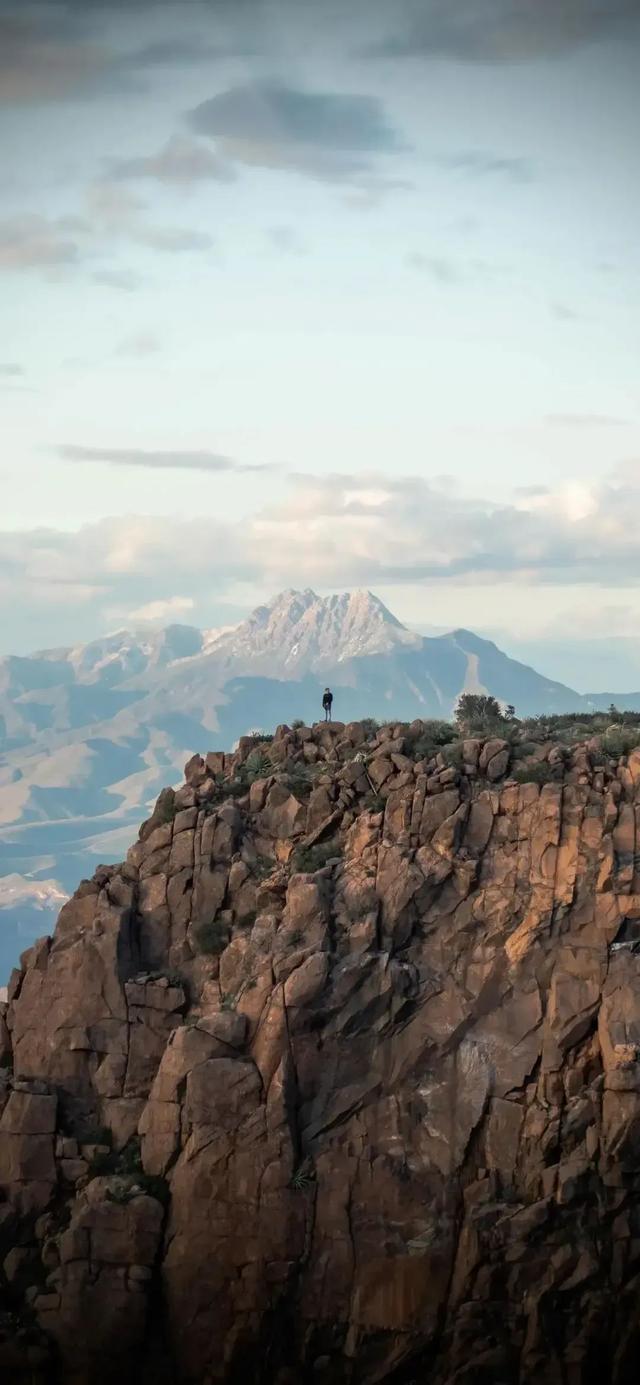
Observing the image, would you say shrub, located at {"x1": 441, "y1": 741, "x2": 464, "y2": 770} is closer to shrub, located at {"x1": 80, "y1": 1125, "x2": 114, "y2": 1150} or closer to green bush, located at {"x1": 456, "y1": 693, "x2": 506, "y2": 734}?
green bush, located at {"x1": 456, "y1": 693, "x2": 506, "y2": 734}

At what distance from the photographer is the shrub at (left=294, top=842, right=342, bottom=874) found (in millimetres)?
49969

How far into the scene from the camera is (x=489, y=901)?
159ft

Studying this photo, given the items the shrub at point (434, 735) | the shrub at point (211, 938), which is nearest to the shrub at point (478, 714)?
the shrub at point (434, 735)

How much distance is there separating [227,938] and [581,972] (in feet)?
30.9

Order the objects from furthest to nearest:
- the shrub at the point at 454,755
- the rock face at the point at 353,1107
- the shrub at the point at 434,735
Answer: the shrub at the point at 434,735
the shrub at the point at 454,755
the rock face at the point at 353,1107

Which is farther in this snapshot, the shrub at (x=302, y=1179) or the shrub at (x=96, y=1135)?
the shrub at (x=96, y=1135)

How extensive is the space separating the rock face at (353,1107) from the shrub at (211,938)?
0.07 metres

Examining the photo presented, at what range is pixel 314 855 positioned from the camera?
5019 cm

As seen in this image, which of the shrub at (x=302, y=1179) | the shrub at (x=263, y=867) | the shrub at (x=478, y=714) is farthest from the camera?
the shrub at (x=478, y=714)

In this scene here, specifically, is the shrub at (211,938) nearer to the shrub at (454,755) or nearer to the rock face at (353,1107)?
the rock face at (353,1107)

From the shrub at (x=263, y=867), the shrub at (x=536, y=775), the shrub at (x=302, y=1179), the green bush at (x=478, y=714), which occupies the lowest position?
the shrub at (x=302, y=1179)

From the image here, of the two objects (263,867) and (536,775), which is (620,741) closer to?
(536,775)

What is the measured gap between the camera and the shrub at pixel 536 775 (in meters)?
49.8

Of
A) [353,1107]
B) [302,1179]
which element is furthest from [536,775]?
[302,1179]
